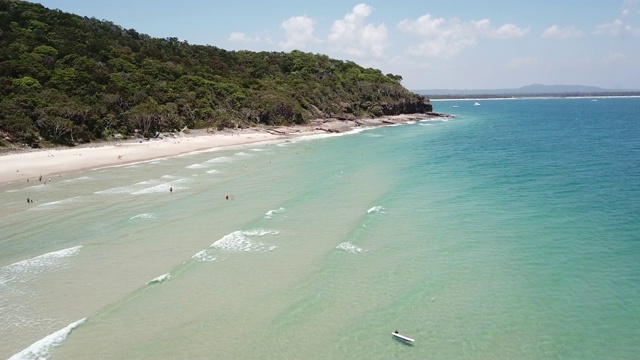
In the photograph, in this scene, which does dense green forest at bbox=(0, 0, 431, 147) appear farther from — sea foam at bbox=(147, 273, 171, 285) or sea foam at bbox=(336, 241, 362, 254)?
sea foam at bbox=(336, 241, 362, 254)

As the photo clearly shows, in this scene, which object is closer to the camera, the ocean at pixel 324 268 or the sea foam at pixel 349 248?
the ocean at pixel 324 268

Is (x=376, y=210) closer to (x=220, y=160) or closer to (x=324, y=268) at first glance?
(x=324, y=268)

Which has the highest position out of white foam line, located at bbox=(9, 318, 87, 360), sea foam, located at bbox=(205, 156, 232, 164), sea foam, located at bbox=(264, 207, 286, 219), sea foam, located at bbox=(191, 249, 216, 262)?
sea foam, located at bbox=(205, 156, 232, 164)

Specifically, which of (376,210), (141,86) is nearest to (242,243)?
(376,210)

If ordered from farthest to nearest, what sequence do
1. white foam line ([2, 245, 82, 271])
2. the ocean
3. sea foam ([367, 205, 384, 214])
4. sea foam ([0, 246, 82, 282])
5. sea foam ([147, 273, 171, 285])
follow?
sea foam ([367, 205, 384, 214])
white foam line ([2, 245, 82, 271])
sea foam ([0, 246, 82, 282])
sea foam ([147, 273, 171, 285])
the ocean

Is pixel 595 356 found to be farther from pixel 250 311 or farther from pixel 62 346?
pixel 62 346

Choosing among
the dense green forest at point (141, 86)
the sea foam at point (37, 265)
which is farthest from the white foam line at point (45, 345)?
the dense green forest at point (141, 86)

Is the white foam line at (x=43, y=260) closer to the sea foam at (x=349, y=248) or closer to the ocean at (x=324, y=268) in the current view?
the ocean at (x=324, y=268)

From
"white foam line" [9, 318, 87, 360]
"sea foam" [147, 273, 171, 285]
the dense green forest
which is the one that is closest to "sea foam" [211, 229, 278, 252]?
"sea foam" [147, 273, 171, 285]
